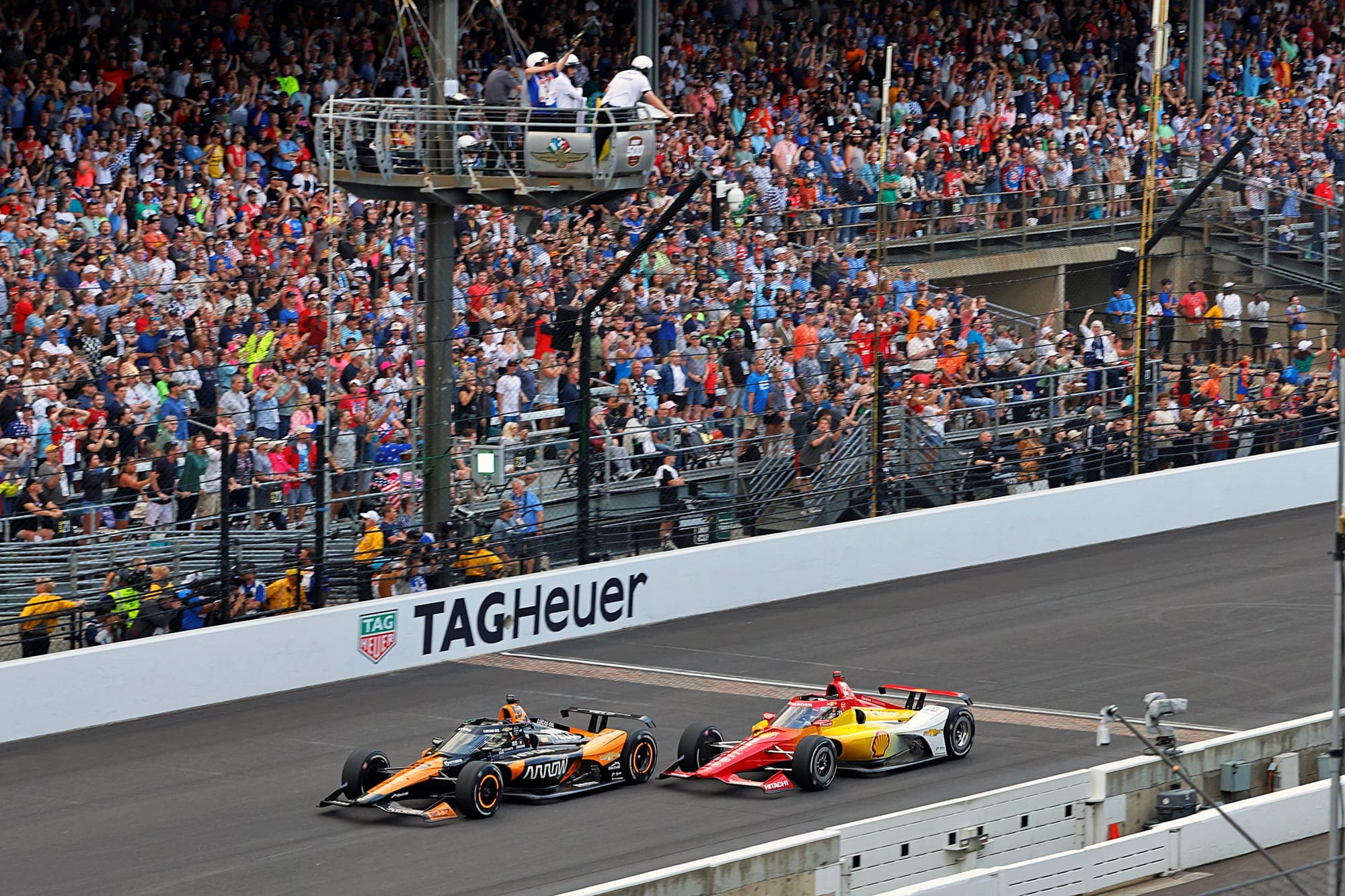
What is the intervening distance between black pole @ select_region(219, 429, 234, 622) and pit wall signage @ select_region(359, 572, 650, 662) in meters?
1.31

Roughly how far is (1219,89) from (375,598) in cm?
2255

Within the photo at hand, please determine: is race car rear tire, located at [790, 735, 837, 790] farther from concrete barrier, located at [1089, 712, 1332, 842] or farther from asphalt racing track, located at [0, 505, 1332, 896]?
concrete barrier, located at [1089, 712, 1332, 842]

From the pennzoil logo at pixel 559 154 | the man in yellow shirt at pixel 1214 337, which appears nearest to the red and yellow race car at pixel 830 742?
the pennzoil logo at pixel 559 154

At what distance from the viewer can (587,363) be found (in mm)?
19266

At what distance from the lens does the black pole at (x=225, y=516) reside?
16.8m

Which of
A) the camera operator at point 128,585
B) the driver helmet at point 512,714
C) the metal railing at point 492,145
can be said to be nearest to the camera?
the driver helmet at point 512,714

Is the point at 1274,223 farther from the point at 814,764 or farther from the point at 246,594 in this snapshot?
Result: the point at 814,764

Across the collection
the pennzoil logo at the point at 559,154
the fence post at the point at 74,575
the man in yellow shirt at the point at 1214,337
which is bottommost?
the fence post at the point at 74,575

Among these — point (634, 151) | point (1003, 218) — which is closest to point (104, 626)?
point (634, 151)

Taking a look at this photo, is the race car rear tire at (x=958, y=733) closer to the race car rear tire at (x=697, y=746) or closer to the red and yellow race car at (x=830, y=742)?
the red and yellow race car at (x=830, y=742)

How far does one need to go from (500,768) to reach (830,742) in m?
2.30

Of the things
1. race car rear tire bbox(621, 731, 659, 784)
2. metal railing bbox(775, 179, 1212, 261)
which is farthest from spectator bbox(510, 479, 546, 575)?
metal railing bbox(775, 179, 1212, 261)

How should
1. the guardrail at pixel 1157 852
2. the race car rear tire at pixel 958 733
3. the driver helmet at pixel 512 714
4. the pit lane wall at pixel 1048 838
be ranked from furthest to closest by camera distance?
the race car rear tire at pixel 958 733 < the driver helmet at pixel 512 714 < the guardrail at pixel 1157 852 < the pit lane wall at pixel 1048 838

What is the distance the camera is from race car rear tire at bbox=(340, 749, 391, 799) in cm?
1404
